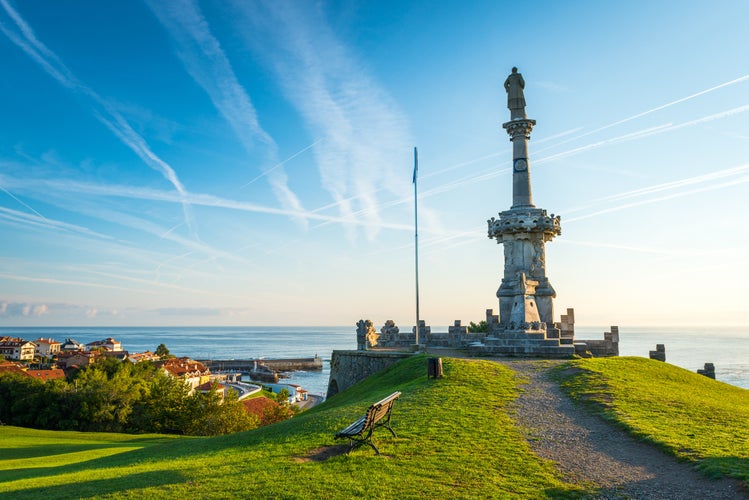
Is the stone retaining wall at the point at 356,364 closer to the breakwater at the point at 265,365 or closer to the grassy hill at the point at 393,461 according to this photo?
the grassy hill at the point at 393,461

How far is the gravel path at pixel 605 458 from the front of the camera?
7238 mm

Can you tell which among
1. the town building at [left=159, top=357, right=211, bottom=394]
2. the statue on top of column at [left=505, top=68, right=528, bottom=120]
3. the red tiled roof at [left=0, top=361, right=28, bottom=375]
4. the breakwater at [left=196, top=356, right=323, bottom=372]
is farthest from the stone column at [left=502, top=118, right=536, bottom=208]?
the breakwater at [left=196, top=356, right=323, bottom=372]

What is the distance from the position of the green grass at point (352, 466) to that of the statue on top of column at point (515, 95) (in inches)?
817

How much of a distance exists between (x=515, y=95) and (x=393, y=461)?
1047 inches

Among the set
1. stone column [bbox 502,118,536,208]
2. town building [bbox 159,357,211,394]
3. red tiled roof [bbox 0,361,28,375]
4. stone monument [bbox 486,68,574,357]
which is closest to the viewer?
stone monument [bbox 486,68,574,357]

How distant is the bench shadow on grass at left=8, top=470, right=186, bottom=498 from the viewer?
773 centimetres

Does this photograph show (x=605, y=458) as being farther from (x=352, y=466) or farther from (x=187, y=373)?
(x=187, y=373)

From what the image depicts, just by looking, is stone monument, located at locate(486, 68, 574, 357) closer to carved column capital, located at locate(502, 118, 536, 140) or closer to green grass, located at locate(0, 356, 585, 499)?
carved column capital, located at locate(502, 118, 536, 140)

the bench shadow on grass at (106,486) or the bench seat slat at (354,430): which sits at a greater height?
the bench seat slat at (354,430)

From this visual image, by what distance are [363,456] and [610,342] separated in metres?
20.7

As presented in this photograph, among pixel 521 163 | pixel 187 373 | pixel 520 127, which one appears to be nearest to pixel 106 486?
pixel 521 163

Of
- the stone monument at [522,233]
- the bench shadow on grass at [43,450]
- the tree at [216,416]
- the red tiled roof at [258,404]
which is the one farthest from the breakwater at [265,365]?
the bench shadow on grass at [43,450]

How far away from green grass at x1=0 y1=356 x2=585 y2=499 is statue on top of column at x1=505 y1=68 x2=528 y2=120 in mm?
20755

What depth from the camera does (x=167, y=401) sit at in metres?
36.2
